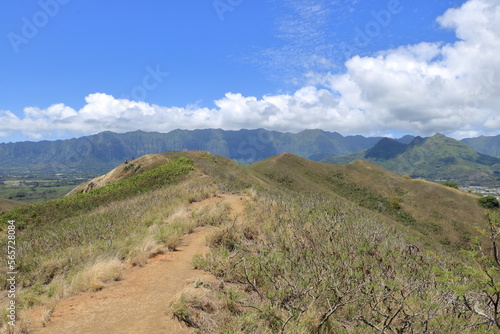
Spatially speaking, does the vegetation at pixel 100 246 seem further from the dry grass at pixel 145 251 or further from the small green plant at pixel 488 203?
the small green plant at pixel 488 203

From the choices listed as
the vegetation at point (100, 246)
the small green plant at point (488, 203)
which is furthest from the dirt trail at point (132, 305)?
the small green plant at point (488, 203)

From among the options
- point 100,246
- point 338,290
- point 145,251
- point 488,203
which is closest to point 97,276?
point 145,251

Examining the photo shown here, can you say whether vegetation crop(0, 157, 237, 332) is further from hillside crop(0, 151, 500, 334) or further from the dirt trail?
the dirt trail

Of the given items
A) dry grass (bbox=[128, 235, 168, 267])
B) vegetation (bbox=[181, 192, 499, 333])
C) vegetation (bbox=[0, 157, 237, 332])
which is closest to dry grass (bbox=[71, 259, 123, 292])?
vegetation (bbox=[0, 157, 237, 332])

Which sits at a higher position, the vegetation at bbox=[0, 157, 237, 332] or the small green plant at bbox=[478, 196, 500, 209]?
the vegetation at bbox=[0, 157, 237, 332]

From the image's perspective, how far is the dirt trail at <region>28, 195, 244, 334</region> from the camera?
4.35m

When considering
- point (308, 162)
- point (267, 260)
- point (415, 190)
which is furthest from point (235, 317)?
point (308, 162)

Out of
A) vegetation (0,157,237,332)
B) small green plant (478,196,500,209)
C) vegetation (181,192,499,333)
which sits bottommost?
small green plant (478,196,500,209)

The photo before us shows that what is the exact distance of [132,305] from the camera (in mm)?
5133

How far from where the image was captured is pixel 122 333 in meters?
4.18

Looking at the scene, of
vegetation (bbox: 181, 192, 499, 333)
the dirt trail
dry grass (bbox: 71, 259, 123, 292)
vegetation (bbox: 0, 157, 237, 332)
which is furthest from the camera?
vegetation (bbox: 0, 157, 237, 332)

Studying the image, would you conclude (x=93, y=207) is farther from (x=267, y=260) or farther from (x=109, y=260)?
(x=267, y=260)

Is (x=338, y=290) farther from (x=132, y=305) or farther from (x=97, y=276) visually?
(x=97, y=276)

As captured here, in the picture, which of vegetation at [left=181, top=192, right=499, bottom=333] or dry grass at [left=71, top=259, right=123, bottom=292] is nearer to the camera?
vegetation at [left=181, top=192, right=499, bottom=333]
